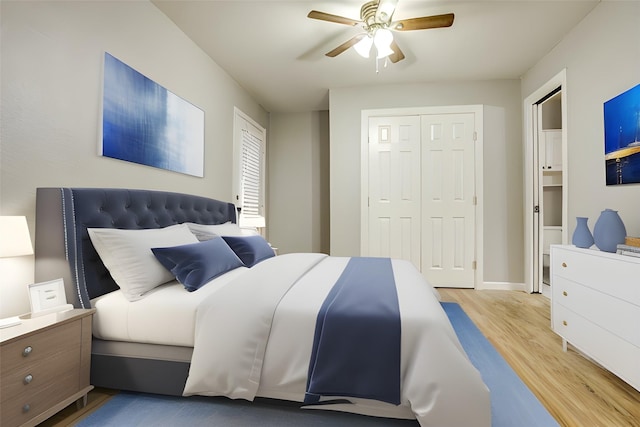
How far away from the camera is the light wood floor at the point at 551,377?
4.67 feet

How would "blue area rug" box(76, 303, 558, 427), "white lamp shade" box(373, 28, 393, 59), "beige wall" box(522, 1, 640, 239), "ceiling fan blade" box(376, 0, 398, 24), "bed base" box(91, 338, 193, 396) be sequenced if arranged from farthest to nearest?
"white lamp shade" box(373, 28, 393, 59)
"beige wall" box(522, 1, 640, 239)
"ceiling fan blade" box(376, 0, 398, 24)
"bed base" box(91, 338, 193, 396)
"blue area rug" box(76, 303, 558, 427)

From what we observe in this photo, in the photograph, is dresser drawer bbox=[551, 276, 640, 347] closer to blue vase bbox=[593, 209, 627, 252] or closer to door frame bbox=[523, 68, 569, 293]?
blue vase bbox=[593, 209, 627, 252]

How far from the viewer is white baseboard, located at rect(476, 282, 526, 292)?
3.71 meters

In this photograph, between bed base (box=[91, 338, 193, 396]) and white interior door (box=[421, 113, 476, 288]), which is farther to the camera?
white interior door (box=[421, 113, 476, 288])

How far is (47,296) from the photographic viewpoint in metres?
1.44

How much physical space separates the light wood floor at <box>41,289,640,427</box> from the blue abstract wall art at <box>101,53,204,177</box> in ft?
5.15

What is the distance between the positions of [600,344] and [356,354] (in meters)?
1.64

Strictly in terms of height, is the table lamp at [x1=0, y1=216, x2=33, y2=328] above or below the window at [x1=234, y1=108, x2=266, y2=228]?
below

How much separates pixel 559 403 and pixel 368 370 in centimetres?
116

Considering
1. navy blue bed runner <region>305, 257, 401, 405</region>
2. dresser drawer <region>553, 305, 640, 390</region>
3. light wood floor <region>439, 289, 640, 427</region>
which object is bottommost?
light wood floor <region>439, 289, 640, 427</region>

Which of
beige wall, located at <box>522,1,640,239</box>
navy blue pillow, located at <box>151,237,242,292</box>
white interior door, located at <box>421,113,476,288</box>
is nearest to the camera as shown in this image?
navy blue pillow, located at <box>151,237,242,292</box>

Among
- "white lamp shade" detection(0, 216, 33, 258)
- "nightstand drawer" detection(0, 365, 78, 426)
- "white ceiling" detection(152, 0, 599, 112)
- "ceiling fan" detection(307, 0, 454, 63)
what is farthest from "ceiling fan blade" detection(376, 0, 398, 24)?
"nightstand drawer" detection(0, 365, 78, 426)

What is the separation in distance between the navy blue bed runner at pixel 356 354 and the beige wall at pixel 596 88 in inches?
83.7

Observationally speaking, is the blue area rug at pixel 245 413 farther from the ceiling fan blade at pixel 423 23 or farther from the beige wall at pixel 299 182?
the beige wall at pixel 299 182
